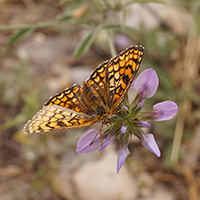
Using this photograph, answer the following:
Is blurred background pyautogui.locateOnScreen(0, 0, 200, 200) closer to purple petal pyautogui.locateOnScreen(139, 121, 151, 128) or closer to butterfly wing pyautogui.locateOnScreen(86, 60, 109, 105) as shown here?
butterfly wing pyautogui.locateOnScreen(86, 60, 109, 105)

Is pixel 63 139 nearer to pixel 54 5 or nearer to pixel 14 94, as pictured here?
pixel 14 94

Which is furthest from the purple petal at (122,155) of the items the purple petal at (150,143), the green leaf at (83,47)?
the green leaf at (83,47)

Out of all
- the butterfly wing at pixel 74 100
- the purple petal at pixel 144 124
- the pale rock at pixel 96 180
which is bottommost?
the pale rock at pixel 96 180

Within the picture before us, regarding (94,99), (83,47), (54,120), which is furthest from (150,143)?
(83,47)

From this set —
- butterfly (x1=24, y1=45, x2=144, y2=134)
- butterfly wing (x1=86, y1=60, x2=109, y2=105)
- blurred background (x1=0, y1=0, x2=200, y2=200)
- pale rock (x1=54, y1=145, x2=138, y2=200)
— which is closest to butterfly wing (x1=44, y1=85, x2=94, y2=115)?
butterfly (x1=24, y1=45, x2=144, y2=134)

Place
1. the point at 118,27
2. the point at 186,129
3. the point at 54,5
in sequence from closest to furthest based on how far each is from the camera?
the point at 118,27
the point at 186,129
the point at 54,5

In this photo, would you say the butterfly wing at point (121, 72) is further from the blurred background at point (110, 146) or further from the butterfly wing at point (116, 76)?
the blurred background at point (110, 146)

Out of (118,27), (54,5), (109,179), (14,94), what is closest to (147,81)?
(118,27)
